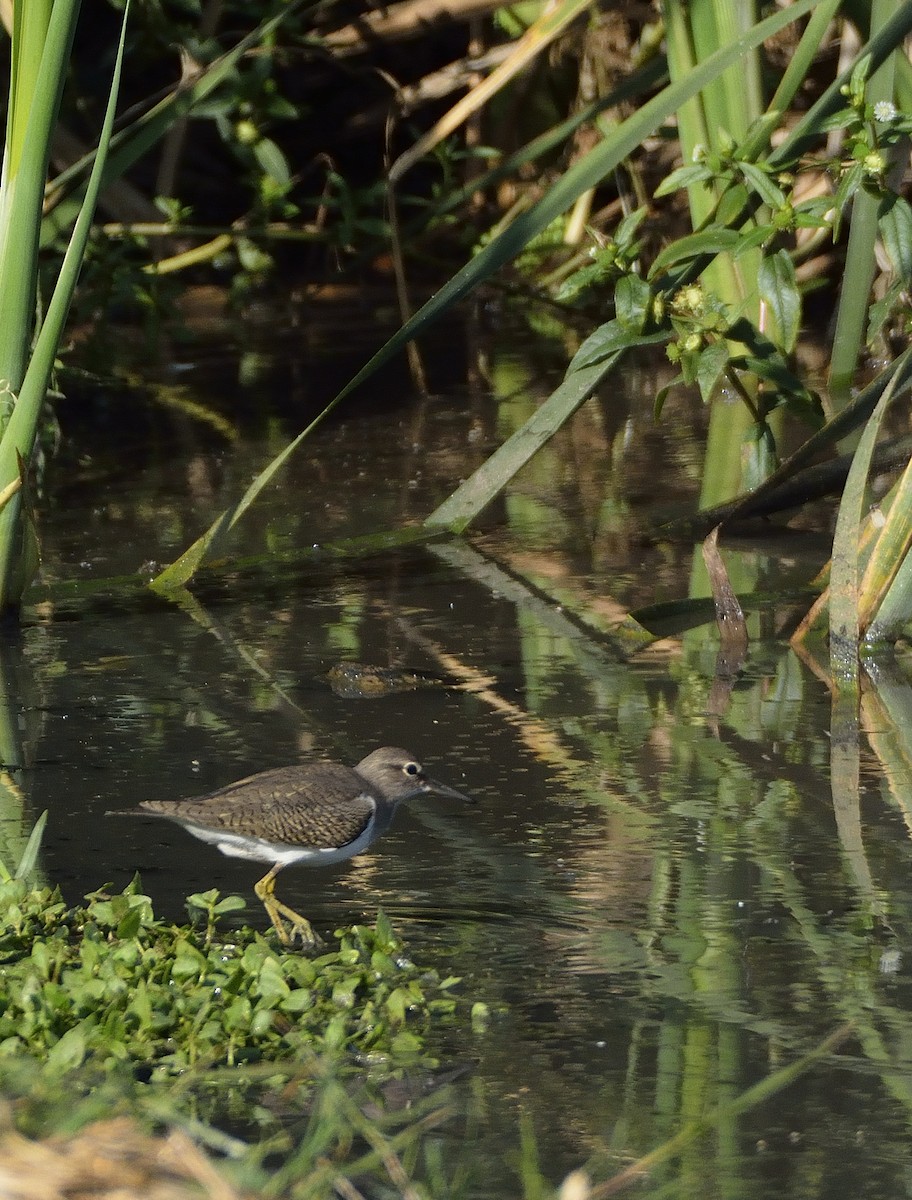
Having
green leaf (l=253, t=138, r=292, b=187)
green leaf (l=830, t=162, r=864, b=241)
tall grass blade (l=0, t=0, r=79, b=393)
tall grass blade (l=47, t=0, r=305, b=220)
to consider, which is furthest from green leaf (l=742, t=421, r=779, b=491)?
green leaf (l=253, t=138, r=292, b=187)

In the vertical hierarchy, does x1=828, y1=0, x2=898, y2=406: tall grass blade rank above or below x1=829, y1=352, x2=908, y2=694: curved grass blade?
above

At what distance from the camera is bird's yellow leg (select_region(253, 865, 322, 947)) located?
126 inches

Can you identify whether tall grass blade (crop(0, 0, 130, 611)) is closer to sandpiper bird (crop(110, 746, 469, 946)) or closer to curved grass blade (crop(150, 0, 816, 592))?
curved grass blade (crop(150, 0, 816, 592))

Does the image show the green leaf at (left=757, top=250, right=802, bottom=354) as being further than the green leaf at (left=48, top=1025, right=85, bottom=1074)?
Yes

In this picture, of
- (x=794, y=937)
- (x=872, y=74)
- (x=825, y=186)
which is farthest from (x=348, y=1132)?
(x=825, y=186)

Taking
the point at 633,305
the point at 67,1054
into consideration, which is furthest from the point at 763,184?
the point at 67,1054

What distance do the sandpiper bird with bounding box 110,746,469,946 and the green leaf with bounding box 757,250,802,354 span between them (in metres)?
2.03

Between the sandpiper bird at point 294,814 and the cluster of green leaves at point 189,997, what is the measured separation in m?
0.29

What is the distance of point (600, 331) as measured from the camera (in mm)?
5047

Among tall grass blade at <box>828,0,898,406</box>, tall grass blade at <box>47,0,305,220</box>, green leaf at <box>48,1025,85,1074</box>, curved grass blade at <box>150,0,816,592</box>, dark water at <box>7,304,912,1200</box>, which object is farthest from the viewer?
tall grass blade at <box>828,0,898,406</box>

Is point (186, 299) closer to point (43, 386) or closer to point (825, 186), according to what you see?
point (825, 186)

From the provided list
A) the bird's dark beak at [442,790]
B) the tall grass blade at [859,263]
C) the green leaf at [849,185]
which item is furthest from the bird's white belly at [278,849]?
the tall grass blade at [859,263]

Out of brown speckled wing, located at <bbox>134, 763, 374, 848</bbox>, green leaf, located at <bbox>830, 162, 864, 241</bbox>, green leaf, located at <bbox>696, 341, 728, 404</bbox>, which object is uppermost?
green leaf, located at <bbox>830, 162, 864, 241</bbox>

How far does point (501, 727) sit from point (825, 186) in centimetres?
521
